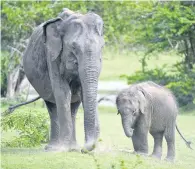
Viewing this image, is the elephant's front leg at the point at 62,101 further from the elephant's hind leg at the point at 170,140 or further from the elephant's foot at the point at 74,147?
the elephant's hind leg at the point at 170,140

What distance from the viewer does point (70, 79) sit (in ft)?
34.9

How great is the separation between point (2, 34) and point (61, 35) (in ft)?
55.1

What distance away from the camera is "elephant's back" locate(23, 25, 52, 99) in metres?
11.2

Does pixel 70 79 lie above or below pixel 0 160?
above

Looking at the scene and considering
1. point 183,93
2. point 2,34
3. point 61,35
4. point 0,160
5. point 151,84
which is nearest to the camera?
point 0,160

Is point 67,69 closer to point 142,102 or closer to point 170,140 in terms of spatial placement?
point 142,102

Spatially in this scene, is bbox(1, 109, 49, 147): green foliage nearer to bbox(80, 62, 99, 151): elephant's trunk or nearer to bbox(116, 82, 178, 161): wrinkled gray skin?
bbox(116, 82, 178, 161): wrinkled gray skin

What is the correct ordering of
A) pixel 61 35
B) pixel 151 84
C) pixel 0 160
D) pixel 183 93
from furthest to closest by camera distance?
pixel 183 93, pixel 151 84, pixel 61 35, pixel 0 160

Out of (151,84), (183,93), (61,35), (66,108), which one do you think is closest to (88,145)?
(66,108)

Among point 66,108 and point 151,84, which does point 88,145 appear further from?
point 151,84

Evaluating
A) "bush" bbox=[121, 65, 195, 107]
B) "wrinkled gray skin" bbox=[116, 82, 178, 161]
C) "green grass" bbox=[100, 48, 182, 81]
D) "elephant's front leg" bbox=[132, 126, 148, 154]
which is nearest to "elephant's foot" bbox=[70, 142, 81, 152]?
"wrinkled gray skin" bbox=[116, 82, 178, 161]

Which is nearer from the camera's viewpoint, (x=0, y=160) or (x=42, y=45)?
(x=0, y=160)

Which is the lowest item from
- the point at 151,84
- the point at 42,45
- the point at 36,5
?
the point at 36,5

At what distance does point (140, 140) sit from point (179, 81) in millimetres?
12497
